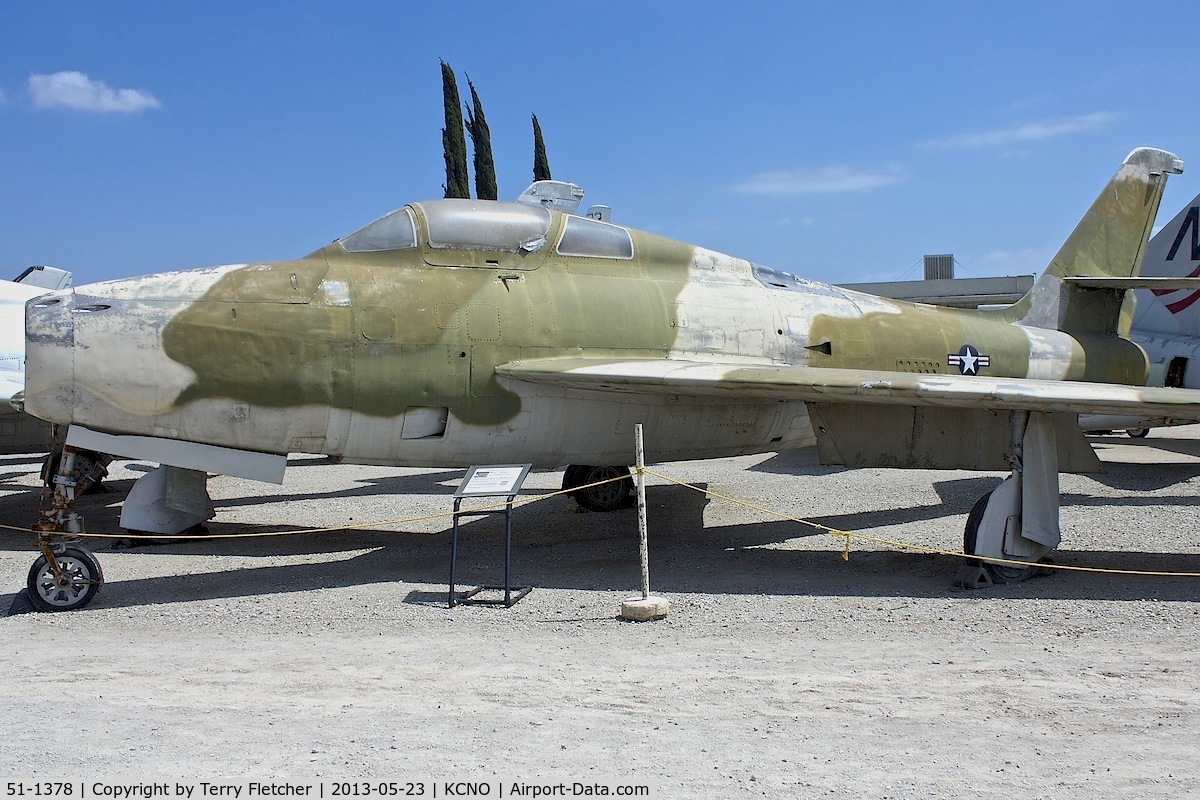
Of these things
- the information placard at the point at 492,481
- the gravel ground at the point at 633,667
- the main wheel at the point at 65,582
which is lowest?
the gravel ground at the point at 633,667

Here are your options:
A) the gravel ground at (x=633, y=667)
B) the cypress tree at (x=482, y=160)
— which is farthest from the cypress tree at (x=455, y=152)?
the gravel ground at (x=633, y=667)

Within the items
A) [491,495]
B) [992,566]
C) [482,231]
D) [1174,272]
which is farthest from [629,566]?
[1174,272]

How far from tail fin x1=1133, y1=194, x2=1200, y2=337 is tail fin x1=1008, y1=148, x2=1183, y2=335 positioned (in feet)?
19.7

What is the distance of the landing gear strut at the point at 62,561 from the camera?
292 inches

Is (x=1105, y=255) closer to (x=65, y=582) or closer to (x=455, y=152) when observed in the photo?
(x=65, y=582)

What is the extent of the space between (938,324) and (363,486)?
9.48 meters

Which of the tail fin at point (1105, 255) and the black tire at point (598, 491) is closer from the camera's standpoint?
the tail fin at point (1105, 255)

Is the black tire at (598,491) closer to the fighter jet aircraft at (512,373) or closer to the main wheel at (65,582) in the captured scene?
the fighter jet aircraft at (512,373)

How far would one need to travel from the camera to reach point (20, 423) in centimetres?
1360

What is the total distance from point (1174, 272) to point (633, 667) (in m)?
18.3

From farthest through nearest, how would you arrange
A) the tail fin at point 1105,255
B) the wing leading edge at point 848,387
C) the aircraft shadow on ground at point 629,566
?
the tail fin at point 1105,255 < the aircraft shadow on ground at point 629,566 < the wing leading edge at point 848,387

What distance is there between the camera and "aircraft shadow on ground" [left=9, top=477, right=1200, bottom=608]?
25.9 ft

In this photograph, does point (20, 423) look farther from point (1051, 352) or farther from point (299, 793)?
point (1051, 352)

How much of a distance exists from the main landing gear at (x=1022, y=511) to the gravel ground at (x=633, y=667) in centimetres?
35
